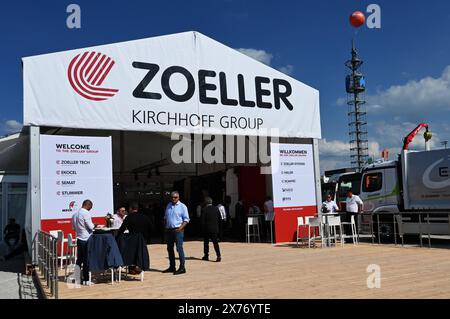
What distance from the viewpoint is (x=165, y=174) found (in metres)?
21.4

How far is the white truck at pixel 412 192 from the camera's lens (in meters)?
12.1

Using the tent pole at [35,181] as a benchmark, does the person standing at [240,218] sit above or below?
below

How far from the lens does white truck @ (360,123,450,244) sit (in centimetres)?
1206

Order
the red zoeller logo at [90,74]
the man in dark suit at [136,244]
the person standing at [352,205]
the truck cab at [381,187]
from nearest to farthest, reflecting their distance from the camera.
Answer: the man in dark suit at [136,244] < the red zoeller logo at [90,74] < the person standing at [352,205] < the truck cab at [381,187]

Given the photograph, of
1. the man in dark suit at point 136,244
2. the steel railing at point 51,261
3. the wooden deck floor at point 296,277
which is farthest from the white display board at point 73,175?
the man in dark suit at point 136,244

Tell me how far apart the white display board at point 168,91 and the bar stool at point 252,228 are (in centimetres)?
269

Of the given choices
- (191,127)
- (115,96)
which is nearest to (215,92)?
(191,127)

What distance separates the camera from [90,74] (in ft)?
34.0

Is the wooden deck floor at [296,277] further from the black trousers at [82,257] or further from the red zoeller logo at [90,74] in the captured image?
the red zoeller logo at [90,74]

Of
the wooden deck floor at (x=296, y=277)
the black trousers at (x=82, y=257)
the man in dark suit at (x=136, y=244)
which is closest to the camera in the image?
the wooden deck floor at (x=296, y=277)

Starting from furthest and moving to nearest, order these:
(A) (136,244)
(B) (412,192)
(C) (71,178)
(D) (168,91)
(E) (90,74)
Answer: (B) (412,192), (D) (168,91), (E) (90,74), (C) (71,178), (A) (136,244)

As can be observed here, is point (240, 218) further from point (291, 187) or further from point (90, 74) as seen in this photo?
point (90, 74)

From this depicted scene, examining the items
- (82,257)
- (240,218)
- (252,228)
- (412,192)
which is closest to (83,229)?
(82,257)

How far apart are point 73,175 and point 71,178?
0.08m
